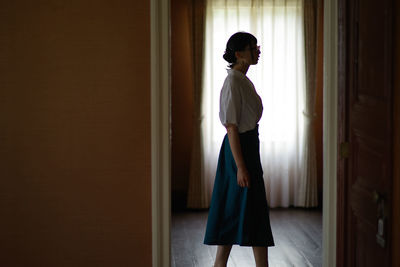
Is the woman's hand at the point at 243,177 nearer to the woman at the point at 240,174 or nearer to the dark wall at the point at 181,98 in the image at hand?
the woman at the point at 240,174

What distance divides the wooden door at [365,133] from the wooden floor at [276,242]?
150cm

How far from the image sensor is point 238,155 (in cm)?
333

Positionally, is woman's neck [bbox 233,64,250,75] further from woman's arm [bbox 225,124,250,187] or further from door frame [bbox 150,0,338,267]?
door frame [bbox 150,0,338,267]

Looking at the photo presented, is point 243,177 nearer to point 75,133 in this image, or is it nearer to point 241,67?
point 241,67

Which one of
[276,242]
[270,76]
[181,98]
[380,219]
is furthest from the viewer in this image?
[181,98]

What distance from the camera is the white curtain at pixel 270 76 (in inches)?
239

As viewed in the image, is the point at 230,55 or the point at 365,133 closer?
the point at 365,133

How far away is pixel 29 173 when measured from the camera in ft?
10.6

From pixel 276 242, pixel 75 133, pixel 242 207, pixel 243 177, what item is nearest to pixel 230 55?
pixel 243 177

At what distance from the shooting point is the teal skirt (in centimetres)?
338

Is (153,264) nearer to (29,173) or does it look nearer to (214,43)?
(29,173)

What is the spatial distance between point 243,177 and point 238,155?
121mm

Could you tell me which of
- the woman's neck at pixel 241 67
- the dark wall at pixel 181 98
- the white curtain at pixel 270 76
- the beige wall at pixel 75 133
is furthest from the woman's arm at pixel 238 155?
the dark wall at pixel 181 98

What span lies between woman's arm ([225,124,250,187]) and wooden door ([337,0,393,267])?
54 centimetres
